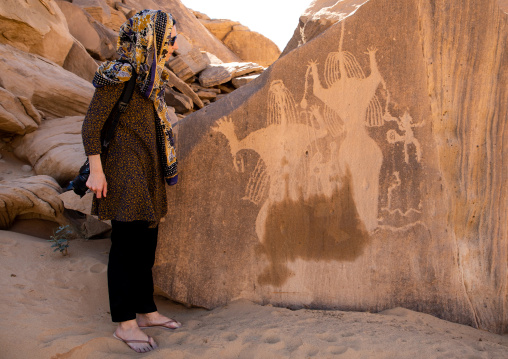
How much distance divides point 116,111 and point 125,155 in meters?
0.22

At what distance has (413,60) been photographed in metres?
2.55

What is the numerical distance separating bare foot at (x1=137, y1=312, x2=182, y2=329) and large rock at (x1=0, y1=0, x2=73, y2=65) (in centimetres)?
366

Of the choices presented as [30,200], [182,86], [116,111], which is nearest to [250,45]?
[182,86]

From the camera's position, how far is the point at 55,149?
3709 millimetres

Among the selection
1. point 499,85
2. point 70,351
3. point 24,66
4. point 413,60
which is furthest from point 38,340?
point 24,66

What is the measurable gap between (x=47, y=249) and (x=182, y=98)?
4.35 metres

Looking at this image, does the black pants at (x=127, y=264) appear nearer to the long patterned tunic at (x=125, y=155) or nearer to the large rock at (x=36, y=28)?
the long patterned tunic at (x=125, y=155)

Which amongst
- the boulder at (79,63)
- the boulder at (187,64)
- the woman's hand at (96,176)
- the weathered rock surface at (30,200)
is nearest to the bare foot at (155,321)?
the woman's hand at (96,176)

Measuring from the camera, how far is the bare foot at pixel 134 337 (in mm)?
2061

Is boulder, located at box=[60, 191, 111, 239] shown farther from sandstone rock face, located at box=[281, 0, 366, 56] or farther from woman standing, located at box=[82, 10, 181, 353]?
sandstone rock face, located at box=[281, 0, 366, 56]

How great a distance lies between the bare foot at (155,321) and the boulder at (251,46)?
1152 centimetres

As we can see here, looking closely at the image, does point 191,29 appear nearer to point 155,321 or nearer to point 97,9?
point 97,9

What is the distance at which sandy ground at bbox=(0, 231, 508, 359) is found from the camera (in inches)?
78.7

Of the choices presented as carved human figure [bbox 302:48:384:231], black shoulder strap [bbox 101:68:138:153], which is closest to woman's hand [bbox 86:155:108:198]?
black shoulder strap [bbox 101:68:138:153]
